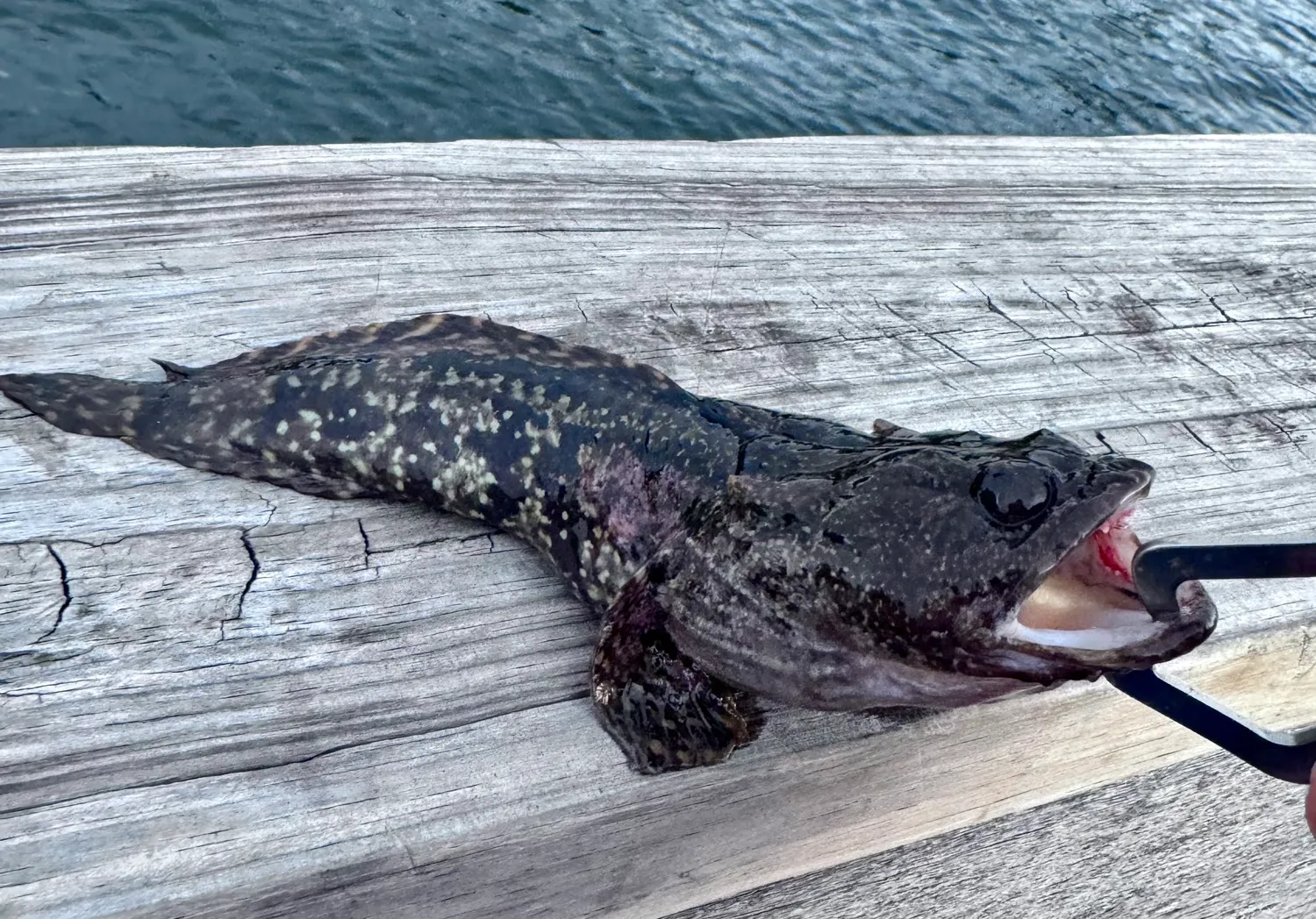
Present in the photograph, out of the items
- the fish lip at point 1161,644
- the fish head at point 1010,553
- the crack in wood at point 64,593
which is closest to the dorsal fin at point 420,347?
the crack in wood at point 64,593

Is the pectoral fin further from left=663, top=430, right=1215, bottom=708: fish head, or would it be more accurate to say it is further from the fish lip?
the fish lip

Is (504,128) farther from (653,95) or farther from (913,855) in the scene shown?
(913,855)

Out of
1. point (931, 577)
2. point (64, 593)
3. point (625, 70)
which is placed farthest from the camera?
point (625, 70)

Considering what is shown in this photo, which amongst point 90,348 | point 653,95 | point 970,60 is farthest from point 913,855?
point 970,60

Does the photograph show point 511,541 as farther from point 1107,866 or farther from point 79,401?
point 1107,866

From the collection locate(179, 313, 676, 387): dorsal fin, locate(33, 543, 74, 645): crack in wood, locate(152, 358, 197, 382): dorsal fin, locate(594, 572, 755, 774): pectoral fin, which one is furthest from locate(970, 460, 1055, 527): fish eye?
locate(152, 358, 197, 382): dorsal fin

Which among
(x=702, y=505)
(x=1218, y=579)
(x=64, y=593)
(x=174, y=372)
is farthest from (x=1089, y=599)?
(x=174, y=372)

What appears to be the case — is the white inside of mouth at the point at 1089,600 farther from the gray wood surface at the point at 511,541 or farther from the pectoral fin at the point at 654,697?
the pectoral fin at the point at 654,697
